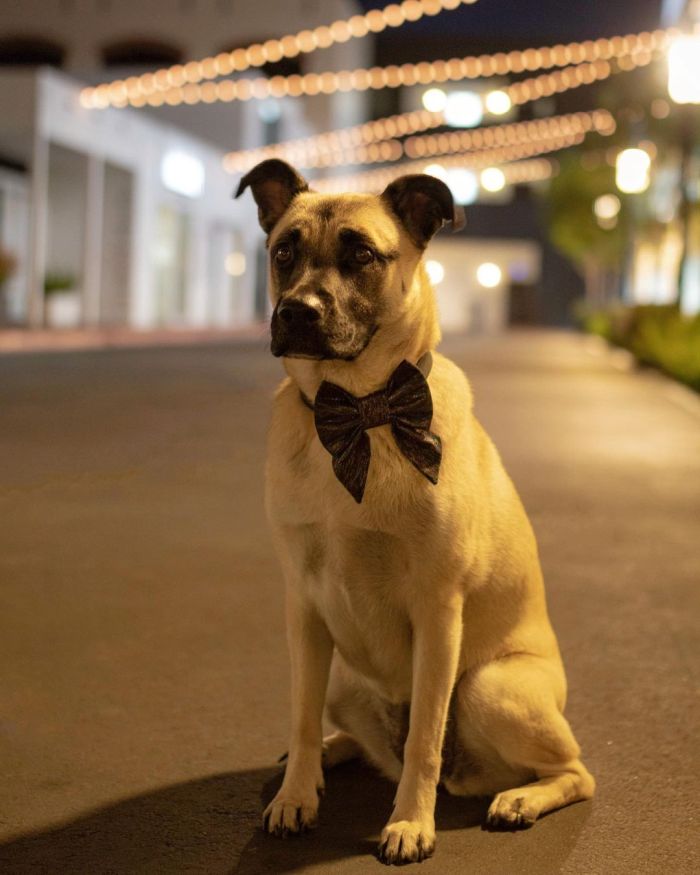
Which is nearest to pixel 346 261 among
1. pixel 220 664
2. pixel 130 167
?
pixel 220 664

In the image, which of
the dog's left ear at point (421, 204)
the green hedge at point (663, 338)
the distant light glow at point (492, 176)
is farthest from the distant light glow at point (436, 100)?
the dog's left ear at point (421, 204)

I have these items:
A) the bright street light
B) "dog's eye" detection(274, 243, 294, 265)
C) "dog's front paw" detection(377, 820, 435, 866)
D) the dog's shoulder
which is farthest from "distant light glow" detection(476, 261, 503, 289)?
"dog's front paw" detection(377, 820, 435, 866)

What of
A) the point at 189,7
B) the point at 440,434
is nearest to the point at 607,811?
the point at 440,434

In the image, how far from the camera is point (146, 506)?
8.41 m

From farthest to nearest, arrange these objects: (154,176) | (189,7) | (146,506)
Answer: (189,7) < (154,176) < (146,506)

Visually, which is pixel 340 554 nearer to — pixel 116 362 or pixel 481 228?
pixel 116 362

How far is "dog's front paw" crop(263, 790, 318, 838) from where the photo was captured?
3.30 metres

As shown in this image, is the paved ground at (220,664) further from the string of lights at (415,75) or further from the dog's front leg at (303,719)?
the string of lights at (415,75)

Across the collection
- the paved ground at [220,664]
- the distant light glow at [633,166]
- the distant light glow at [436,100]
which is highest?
the distant light glow at [436,100]

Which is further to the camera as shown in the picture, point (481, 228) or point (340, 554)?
point (481, 228)

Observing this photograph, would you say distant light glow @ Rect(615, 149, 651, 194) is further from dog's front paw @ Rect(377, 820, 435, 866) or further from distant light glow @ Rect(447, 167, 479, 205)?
dog's front paw @ Rect(377, 820, 435, 866)

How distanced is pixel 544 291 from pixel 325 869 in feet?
232

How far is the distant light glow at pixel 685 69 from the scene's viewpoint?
735 inches

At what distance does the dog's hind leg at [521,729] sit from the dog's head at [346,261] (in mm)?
902
